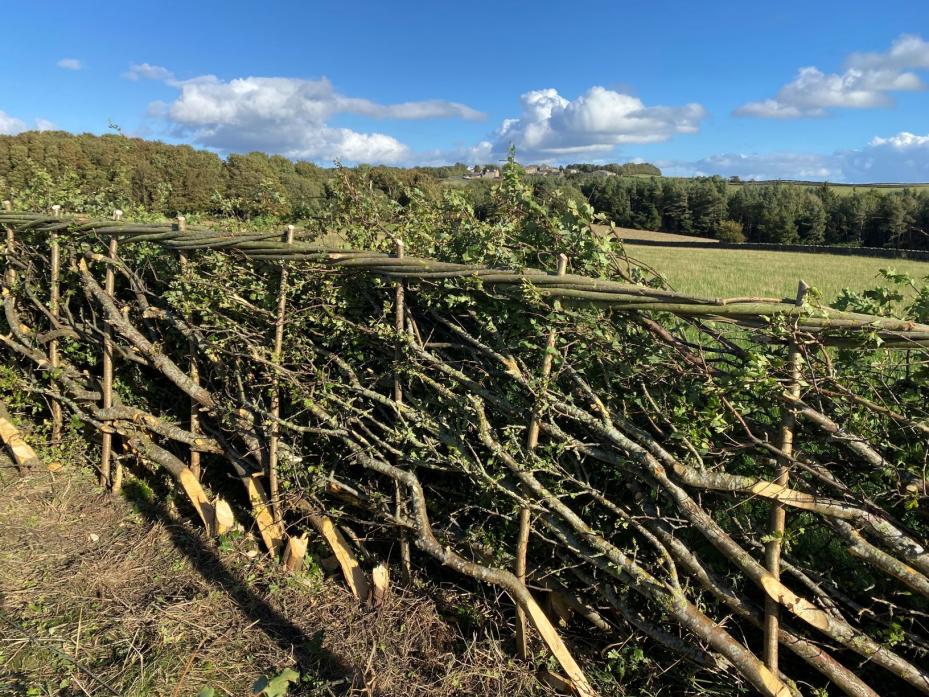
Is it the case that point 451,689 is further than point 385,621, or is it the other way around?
point 385,621

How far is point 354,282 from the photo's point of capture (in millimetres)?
3568

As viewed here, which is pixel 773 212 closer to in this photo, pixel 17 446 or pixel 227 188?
pixel 227 188

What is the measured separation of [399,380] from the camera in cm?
342

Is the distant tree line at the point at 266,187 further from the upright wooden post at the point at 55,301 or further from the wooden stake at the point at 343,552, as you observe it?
the wooden stake at the point at 343,552

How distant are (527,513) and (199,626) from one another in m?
1.84

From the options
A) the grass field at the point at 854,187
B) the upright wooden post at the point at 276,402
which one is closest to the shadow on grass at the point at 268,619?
the upright wooden post at the point at 276,402

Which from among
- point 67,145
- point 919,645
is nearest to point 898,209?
point 919,645

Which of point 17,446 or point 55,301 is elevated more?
point 55,301

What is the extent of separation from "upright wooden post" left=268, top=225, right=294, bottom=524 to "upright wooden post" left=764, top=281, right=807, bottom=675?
2.70 meters

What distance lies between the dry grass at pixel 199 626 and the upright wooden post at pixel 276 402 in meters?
0.39

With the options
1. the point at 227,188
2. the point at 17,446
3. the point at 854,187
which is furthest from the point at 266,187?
the point at 854,187

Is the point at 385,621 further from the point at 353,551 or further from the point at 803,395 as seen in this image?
the point at 803,395

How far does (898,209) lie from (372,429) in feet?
126

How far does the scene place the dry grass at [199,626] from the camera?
2.85 m
